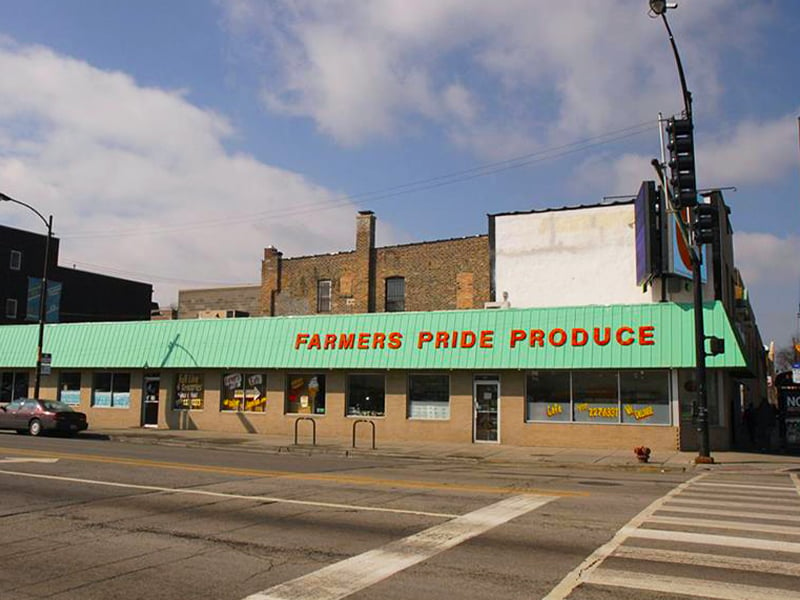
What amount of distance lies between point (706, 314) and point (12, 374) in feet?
102

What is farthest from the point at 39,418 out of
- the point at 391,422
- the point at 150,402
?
the point at 391,422

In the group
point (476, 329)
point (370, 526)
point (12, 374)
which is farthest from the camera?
point (12, 374)

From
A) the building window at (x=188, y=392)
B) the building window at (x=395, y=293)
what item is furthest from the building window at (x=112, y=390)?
the building window at (x=395, y=293)

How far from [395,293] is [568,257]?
9.81 m

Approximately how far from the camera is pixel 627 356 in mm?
22391

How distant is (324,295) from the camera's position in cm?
3875

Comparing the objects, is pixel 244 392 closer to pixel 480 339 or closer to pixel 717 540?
pixel 480 339

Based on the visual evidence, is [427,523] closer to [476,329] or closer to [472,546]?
[472,546]

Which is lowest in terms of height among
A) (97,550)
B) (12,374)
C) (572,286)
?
(97,550)

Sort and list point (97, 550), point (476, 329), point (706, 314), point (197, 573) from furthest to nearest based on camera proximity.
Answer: point (476, 329) → point (706, 314) → point (97, 550) → point (197, 573)

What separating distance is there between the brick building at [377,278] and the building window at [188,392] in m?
9.68

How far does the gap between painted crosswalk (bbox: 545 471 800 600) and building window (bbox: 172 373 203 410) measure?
72.3 feet

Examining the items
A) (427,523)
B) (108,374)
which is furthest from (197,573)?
(108,374)

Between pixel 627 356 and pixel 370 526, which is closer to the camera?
pixel 370 526
